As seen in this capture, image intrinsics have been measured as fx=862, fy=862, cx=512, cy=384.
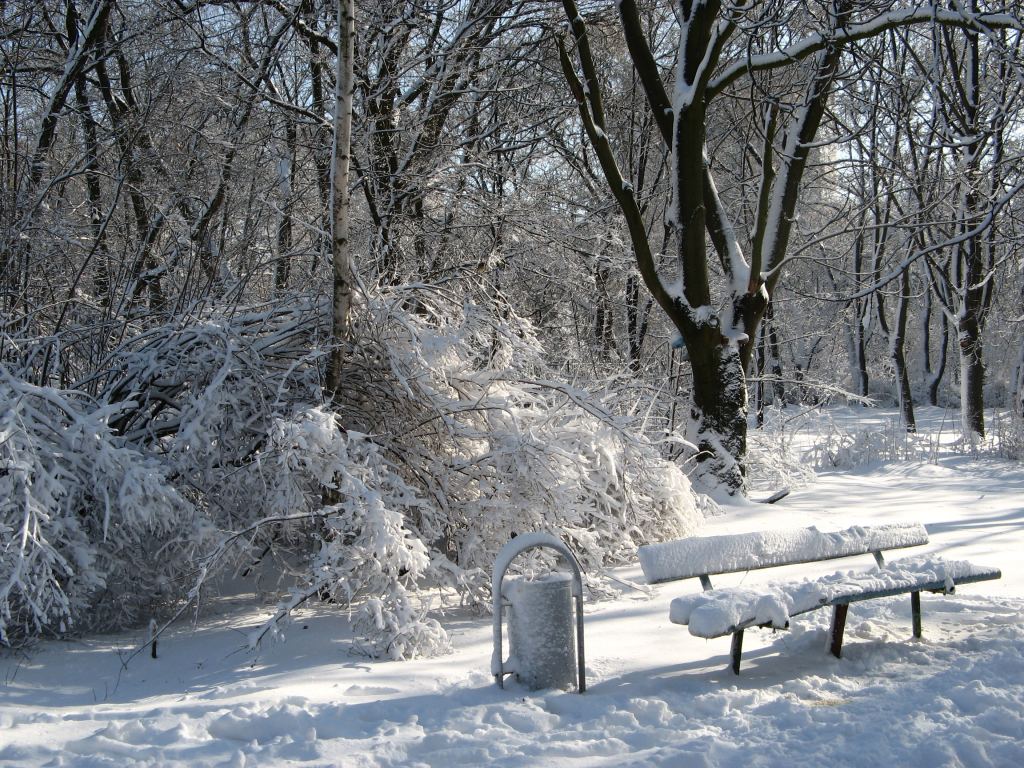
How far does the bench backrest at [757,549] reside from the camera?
14.0 ft

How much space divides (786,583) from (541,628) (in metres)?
1.34

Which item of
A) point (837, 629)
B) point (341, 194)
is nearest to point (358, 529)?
point (341, 194)

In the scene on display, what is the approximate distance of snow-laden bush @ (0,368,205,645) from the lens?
423cm

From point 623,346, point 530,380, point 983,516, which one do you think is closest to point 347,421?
point 530,380

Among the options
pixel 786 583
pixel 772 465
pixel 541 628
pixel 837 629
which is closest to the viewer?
pixel 541 628

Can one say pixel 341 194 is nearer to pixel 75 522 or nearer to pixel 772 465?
pixel 75 522

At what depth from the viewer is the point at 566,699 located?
374cm

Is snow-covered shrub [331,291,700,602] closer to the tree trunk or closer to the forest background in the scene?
the forest background

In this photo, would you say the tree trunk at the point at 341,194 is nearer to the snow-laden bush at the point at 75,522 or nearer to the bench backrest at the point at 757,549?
the snow-laden bush at the point at 75,522

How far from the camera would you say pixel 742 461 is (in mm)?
8398

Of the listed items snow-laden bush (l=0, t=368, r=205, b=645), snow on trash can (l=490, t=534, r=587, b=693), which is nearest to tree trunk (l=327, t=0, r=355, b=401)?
snow-laden bush (l=0, t=368, r=205, b=645)

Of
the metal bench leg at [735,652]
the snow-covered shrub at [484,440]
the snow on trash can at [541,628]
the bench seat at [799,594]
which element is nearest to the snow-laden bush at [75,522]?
the snow-covered shrub at [484,440]

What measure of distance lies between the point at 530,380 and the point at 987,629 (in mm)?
3062

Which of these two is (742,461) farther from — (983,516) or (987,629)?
(987,629)
